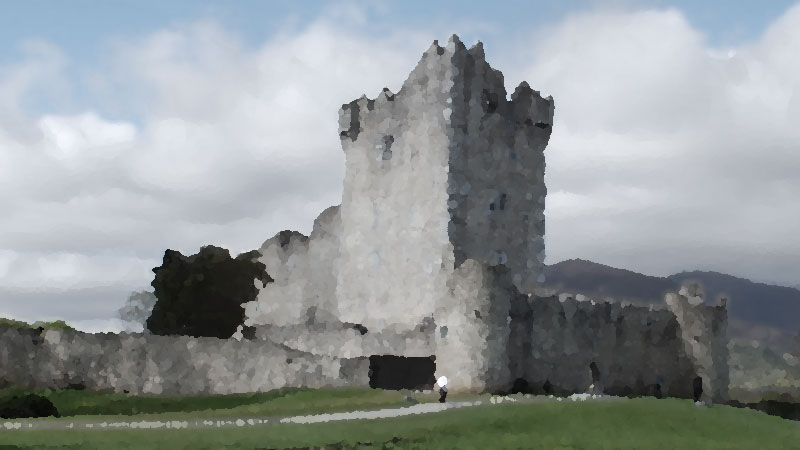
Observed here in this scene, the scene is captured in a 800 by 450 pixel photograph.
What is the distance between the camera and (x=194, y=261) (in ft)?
196

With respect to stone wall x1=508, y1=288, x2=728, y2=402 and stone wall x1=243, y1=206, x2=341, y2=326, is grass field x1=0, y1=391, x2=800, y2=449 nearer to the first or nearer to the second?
stone wall x1=508, y1=288, x2=728, y2=402

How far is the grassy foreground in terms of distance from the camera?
20.1 metres

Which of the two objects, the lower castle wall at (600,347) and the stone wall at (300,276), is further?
the stone wall at (300,276)

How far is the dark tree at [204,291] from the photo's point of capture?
2283 inches

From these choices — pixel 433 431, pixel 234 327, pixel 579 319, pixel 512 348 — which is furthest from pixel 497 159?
pixel 433 431

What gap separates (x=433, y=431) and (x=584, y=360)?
20.5 meters

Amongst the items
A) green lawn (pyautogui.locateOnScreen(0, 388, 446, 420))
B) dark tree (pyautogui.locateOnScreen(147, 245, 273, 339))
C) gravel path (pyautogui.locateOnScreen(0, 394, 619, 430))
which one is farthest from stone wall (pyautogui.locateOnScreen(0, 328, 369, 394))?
dark tree (pyautogui.locateOnScreen(147, 245, 273, 339))

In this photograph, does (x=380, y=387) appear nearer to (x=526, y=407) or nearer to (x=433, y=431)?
(x=526, y=407)

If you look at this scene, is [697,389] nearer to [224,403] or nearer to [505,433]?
[224,403]

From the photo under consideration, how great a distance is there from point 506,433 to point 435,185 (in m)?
24.5

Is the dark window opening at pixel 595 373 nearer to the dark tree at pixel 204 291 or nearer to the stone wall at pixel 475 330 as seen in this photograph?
the stone wall at pixel 475 330

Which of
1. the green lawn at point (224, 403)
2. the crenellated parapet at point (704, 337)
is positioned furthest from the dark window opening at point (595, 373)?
the green lawn at point (224, 403)

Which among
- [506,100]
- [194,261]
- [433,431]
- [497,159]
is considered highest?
[506,100]

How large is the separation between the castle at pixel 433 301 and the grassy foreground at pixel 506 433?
8031 millimetres
